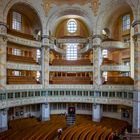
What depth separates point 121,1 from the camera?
25484mm

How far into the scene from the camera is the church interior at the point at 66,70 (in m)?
23.4

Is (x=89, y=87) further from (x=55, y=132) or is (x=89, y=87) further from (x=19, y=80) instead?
(x=19, y=80)

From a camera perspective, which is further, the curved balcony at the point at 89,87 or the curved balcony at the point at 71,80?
the curved balcony at the point at 71,80

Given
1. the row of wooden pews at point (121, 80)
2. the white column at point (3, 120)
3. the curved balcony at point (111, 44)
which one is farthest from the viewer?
the curved balcony at point (111, 44)

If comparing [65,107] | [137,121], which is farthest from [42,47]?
[137,121]

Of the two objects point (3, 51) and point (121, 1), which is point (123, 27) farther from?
point (3, 51)

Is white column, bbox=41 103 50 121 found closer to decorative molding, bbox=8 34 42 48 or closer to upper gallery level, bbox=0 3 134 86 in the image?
upper gallery level, bbox=0 3 134 86

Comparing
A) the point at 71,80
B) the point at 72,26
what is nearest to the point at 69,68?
the point at 71,80

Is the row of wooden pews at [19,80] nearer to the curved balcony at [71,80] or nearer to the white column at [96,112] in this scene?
the curved balcony at [71,80]

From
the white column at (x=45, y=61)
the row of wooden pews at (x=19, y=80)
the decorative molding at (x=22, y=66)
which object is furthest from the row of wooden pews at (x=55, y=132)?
the decorative molding at (x=22, y=66)

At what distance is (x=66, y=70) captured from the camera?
28.8 metres

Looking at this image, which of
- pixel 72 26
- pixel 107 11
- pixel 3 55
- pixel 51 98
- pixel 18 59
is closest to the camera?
pixel 3 55

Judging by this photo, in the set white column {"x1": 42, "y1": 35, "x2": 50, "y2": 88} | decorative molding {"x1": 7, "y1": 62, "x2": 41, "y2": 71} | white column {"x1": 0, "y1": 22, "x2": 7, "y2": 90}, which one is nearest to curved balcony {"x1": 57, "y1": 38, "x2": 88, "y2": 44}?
white column {"x1": 42, "y1": 35, "x2": 50, "y2": 88}

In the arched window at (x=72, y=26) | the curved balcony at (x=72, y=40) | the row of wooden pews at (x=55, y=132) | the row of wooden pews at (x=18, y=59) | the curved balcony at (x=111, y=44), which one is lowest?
the row of wooden pews at (x=55, y=132)
